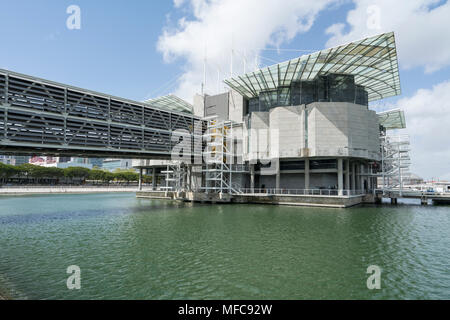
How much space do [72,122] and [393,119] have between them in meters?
79.0

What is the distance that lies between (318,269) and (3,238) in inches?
879

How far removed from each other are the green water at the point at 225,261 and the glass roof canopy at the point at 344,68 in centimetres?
2869

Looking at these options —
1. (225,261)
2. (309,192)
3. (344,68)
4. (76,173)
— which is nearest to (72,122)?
(225,261)

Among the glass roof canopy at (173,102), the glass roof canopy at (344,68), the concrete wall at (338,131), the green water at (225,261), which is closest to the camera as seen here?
the green water at (225,261)

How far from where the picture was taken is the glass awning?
64781mm

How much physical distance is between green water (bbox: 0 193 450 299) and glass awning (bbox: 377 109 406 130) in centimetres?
5210

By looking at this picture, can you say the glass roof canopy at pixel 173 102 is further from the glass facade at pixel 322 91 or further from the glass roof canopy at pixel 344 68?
the glass facade at pixel 322 91

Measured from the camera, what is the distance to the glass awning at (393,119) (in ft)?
213

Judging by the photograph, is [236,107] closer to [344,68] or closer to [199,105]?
[199,105]

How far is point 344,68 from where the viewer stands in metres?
45.7

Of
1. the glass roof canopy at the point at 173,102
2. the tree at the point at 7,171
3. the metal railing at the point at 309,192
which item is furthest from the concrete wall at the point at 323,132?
the tree at the point at 7,171

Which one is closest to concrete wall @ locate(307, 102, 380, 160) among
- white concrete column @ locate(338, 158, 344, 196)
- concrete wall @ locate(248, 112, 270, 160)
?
white concrete column @ locate(338, 158, 344, 196)

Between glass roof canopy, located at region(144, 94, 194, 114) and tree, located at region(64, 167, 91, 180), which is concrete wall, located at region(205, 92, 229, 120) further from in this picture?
tree, located at region(64, 167, 91, 180)
